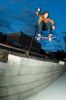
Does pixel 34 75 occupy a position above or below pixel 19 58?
below

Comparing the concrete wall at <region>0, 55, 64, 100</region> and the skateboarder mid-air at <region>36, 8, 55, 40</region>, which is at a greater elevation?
the skateboarder mid-air at <region>36, 8, 55, 40</region>

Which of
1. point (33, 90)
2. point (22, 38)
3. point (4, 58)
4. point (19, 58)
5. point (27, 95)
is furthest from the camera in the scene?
point (22, 38)

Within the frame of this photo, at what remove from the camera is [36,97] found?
267 inches

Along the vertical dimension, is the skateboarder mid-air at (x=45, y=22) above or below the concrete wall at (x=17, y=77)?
above

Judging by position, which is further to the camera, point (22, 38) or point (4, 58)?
point (22, 38)

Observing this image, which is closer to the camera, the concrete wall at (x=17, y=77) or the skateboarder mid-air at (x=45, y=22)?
the concrete wall at (x=17, y=77)

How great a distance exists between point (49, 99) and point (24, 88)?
188 cm

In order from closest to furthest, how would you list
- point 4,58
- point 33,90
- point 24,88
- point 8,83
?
point 4,58, point 8,83, point 24,88, point 33,90

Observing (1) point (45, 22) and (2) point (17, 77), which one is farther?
(1) point (45, 22)

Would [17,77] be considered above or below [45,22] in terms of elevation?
below

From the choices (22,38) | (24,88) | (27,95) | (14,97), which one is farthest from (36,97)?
(22,38)

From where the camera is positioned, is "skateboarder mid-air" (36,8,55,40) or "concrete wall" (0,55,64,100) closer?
"concrete wall" (0,55,64,100)

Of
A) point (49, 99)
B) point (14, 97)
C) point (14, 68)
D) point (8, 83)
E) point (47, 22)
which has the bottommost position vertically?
point (49, 99)

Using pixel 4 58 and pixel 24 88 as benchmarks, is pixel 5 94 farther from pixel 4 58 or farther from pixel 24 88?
pixel 24 88
